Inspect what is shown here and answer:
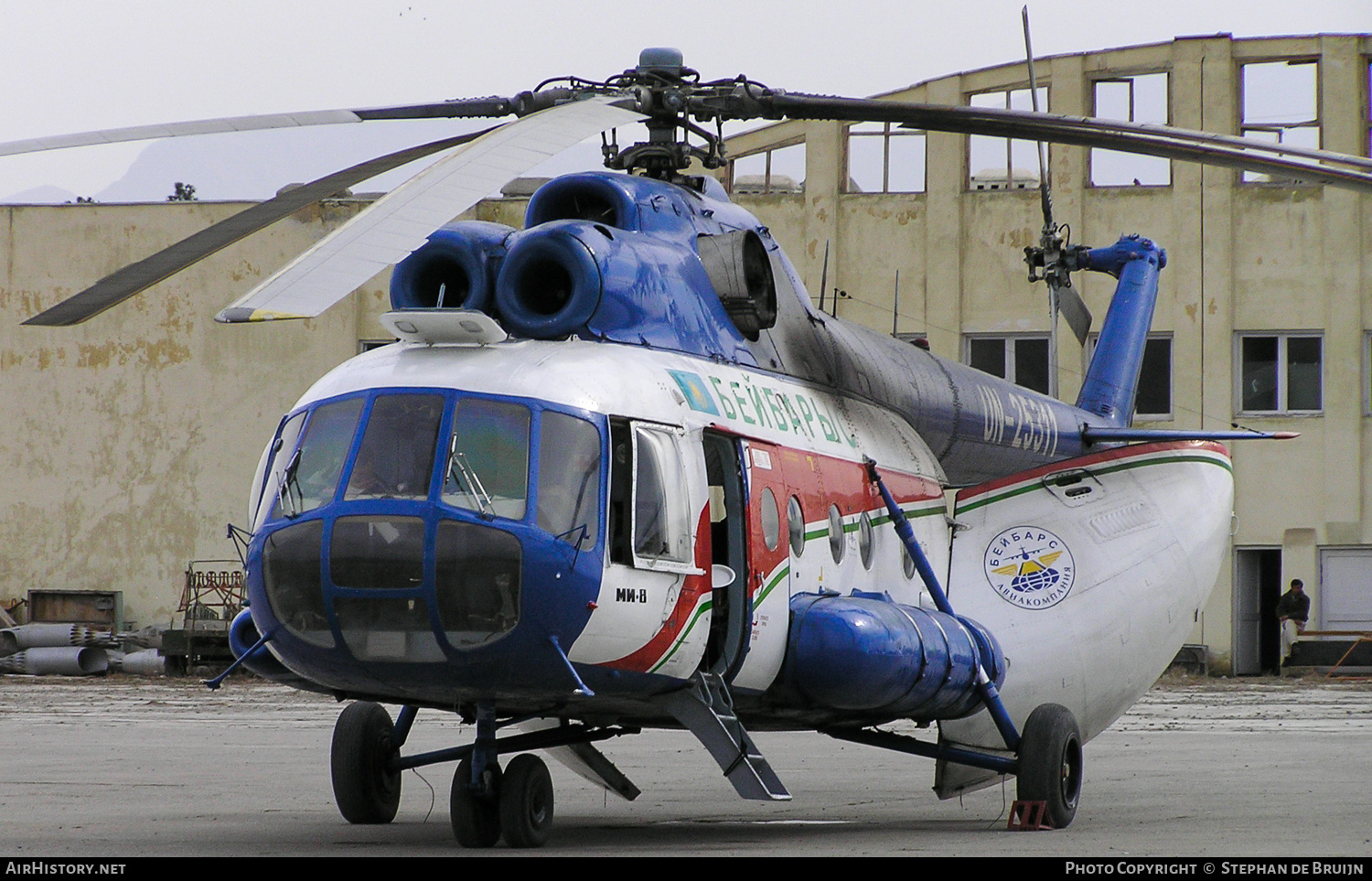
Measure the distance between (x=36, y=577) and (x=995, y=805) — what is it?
83.4 feet

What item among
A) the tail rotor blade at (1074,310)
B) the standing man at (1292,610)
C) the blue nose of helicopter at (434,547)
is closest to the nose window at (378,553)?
the blue nose of helicopter at (434,547)

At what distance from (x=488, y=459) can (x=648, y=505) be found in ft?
3.06

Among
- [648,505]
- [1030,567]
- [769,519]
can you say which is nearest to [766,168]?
[1030,567]

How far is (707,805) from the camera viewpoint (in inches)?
512

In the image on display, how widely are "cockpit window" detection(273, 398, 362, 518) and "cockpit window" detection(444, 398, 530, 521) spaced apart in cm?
56

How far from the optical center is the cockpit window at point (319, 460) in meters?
8.46

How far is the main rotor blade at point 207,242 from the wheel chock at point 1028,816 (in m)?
5.35

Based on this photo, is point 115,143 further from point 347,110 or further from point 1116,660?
point 1116,660

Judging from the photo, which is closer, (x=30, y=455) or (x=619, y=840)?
(x=619, y=840)

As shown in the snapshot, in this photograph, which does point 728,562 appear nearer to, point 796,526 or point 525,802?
point 796,526

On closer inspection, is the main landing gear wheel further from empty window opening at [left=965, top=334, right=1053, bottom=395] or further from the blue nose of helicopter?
empty window opening at [left=965, top=334, right=1053, bottom=395]

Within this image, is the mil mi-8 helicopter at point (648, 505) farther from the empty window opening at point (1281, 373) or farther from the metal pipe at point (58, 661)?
the metal pipe at point (58, 661)

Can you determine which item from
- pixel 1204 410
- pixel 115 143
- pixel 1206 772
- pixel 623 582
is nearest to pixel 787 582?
pixel 623 582

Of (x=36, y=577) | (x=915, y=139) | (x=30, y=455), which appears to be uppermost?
(x=915, y=139)
